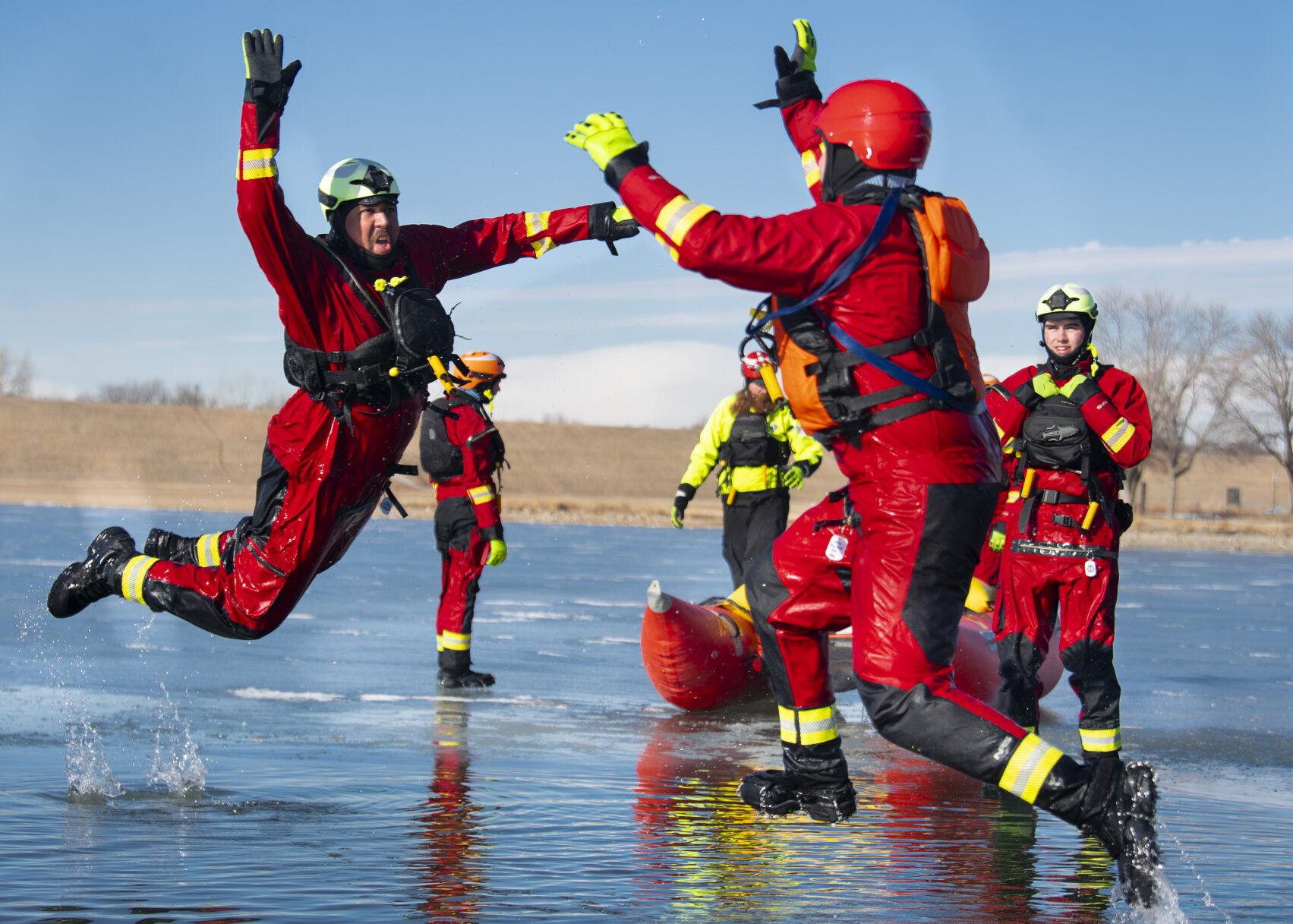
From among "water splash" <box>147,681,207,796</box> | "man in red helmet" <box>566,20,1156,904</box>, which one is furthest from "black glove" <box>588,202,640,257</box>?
"water splash" <box>147,681,207,796</box>

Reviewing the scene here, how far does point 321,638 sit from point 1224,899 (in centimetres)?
771

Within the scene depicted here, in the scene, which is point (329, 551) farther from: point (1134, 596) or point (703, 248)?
point (1134, 596)

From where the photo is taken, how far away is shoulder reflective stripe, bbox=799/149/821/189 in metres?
4.97

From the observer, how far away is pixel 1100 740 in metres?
6.29

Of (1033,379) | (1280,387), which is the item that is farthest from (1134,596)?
(1280,387)

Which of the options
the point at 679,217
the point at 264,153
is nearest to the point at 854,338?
the point at 679,217

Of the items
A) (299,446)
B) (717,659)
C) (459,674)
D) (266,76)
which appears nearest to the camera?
(266,76)

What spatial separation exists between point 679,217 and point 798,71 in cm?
145

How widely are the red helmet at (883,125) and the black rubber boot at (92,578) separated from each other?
10.7 ft

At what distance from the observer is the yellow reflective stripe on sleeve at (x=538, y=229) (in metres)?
6.16

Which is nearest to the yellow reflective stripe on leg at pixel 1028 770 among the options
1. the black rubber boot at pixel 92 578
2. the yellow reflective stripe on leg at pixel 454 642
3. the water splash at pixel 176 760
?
the water splash at pixel 176 760

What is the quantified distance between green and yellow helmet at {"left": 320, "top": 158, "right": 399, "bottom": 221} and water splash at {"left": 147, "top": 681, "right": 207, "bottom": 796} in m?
2.17

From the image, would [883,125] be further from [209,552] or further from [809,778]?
[209,552]

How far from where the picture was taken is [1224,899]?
14.9 feet
